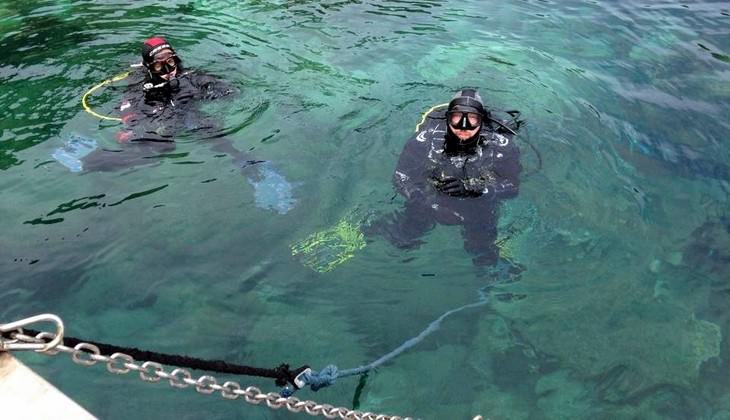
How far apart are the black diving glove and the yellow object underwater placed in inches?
37.0

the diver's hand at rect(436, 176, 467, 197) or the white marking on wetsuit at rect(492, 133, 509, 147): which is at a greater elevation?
the white marking on wetsuit at rect(492, 133, 509, 147)

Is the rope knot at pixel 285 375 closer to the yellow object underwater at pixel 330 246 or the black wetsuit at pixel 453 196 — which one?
the yellow object underwater at pixel 330 246

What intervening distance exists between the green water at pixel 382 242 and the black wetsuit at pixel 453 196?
195 mm

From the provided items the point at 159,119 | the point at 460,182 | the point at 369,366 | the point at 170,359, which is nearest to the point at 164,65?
the point at 159,119

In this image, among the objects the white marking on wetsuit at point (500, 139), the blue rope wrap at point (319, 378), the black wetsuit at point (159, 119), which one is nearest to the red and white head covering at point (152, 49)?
the black wetsuit at point (159, 119)

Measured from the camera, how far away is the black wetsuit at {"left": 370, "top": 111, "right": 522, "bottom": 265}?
5.36m

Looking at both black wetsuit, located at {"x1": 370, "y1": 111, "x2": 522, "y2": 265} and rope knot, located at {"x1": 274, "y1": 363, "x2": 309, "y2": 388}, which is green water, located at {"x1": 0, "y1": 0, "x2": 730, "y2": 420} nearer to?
black wetsuit, located at {"x1": 370, "y1": 111, "x2": 522, "y2": 265}

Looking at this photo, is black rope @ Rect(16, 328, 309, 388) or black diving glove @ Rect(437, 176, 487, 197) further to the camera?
black diving glove @ Rect(437, 176, 487, 197)

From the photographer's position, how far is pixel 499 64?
28.9ft

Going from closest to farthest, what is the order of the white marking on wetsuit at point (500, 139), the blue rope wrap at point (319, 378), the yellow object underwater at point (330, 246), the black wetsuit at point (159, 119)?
the blue rope wrap at point (319, 378), the yellow object underwater at point (330, 246), the white marking on wetsuit at point (500, 139), the black wetsuit at point (159, 119)

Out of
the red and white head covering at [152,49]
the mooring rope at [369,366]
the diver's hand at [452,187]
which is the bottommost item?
the mooring rope at [369,366]

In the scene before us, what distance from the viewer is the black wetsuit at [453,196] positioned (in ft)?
17.6

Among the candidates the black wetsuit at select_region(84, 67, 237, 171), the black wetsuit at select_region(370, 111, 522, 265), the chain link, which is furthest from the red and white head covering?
the chain link

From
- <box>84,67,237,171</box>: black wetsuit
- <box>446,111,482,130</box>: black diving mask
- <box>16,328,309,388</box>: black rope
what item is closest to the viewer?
<box>16,328,309,388</box>: black rope
